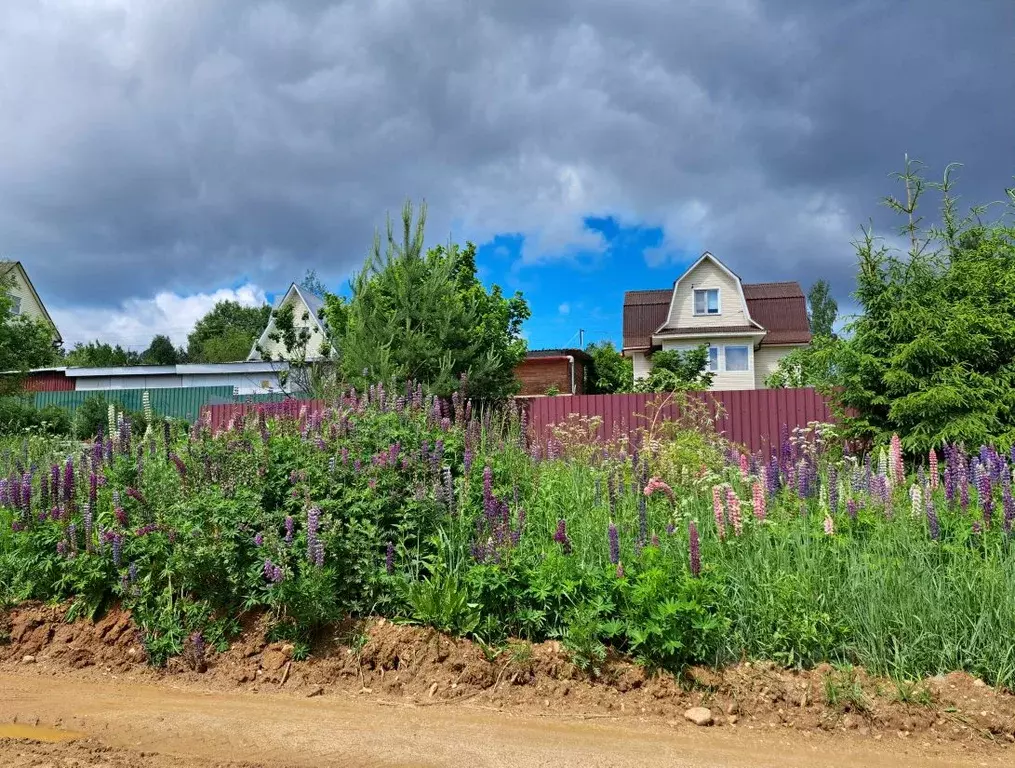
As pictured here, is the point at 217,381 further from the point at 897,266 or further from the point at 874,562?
the point at 874,562

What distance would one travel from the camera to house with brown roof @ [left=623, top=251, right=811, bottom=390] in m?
32.4

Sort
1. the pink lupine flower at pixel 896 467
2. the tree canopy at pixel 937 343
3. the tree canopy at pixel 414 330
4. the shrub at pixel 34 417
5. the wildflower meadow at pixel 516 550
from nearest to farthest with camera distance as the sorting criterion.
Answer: the wildflower meadow at pixel 516 550, the pink lupine flower at pixel 896 467, the tree canopy at pixel 937 343, the tree canopy at pixel 414 330, the shrub at pixel 34 417

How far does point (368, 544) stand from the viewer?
14.1 feet

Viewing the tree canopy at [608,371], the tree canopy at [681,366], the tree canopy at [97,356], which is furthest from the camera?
the tree canopy at [97,356]

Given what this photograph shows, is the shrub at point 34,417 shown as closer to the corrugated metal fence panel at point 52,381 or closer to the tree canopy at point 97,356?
the corrugated metal fence panel at point 52,381

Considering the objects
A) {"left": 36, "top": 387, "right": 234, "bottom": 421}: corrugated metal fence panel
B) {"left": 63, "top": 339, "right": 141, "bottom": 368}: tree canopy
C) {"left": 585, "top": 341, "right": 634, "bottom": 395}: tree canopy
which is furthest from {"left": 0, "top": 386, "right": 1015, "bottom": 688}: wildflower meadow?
{"left": 63, "top": 339, "right": 141, "bottom": 368}: tree canopy

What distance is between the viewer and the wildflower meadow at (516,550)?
367 centimetres

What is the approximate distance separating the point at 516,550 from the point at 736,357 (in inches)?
1194

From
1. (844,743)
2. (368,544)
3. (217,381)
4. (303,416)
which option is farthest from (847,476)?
(217,381)

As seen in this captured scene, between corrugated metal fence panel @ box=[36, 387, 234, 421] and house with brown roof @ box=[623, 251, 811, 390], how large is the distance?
1815cm

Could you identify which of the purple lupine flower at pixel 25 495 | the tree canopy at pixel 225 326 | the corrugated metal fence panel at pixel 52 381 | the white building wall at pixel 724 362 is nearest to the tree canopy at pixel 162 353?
the tree canopy at pixel 225 326

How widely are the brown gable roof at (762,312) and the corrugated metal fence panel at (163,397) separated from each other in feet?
59.6

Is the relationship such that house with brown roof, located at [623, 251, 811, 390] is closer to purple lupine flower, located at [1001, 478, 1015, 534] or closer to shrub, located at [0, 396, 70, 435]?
shrub, located at [0, 396, 70, 435]

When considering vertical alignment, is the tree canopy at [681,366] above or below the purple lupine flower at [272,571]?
above
